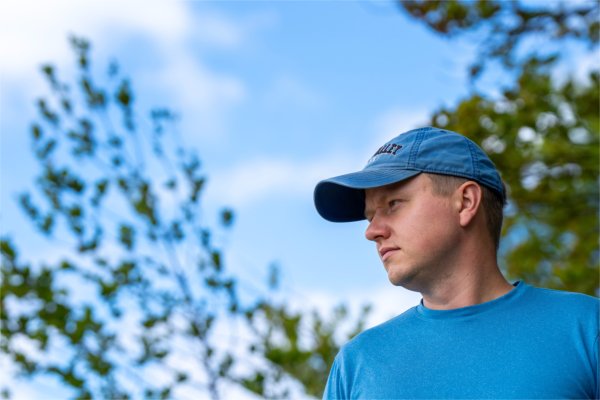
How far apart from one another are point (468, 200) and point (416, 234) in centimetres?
15

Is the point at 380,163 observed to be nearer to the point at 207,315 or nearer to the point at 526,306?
the point at 526,306

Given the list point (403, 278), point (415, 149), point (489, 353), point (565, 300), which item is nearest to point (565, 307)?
point (565, 300)

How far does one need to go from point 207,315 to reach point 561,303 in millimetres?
3166

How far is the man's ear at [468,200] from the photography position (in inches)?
63.1

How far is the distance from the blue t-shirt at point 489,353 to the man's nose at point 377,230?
18 centimetres

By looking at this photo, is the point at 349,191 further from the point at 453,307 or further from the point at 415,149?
the point at 453,307

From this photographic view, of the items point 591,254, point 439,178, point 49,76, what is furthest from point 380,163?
point 591,254

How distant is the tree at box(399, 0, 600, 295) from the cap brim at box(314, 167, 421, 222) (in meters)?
3.00

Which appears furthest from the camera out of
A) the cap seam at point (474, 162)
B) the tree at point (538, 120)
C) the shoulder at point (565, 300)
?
the tree at point (538, 120)

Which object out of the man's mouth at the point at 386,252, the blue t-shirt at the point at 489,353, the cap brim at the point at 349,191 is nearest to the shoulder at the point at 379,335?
the blue t-shirt at the point at 489,353

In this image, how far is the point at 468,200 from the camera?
1.63 meters

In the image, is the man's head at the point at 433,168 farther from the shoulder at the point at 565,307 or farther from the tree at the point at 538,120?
the tree at the point at 538,120

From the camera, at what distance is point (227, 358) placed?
4445mm

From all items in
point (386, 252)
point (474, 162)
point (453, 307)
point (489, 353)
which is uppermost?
point (474, 162)
